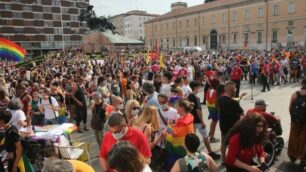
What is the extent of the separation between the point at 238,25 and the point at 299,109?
66638mm

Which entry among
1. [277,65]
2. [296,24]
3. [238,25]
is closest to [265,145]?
[277,65]

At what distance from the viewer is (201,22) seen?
79.2 m

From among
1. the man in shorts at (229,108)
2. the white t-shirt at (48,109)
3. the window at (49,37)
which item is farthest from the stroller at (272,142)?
the window at (49,37)

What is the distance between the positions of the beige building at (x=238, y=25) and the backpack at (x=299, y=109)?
50740mm

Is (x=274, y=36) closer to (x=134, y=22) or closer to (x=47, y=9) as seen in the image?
(x=47, y=9)

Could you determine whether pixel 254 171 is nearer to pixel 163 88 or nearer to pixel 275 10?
pixel 163 88

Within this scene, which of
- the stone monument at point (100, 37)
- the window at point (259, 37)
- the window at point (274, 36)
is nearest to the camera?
the stone monument at point (100, 37)

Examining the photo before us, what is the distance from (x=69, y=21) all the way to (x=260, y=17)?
5376 centimetres

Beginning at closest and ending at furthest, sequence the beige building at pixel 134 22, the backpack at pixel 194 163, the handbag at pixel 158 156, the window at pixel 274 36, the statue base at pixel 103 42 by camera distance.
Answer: the backpack at pixel 194 163, the handbag at pixel 158 156, the statue base at pixel 103 42, the window at pixel 274 36, the beige building at pixel 134 22

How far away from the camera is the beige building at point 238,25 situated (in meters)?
57.1

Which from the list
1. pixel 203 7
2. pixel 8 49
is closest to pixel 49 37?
pixel 203 7

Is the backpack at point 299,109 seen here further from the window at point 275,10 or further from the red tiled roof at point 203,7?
the red tiled roof at point 203,7

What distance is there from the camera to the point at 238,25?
6875cm

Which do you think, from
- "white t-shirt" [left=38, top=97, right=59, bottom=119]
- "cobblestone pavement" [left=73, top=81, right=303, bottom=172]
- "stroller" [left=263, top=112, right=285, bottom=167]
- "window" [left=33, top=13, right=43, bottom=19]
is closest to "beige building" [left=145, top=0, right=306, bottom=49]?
"window" [left=33, top=13, right=43, bottom=19]
